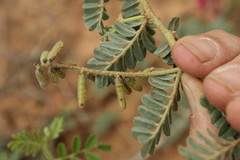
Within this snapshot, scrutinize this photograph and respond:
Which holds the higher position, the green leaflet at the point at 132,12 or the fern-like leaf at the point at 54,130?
the green leaflet at the point at 132,12

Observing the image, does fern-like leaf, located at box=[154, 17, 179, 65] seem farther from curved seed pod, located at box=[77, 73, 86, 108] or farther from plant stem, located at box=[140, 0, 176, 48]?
curved seed pod, located at box=[77, 73, 86, 108]

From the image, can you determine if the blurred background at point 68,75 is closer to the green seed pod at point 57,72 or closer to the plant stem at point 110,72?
the plant stem at point 110,72

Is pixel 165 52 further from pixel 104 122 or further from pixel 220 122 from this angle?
pixel 104 122

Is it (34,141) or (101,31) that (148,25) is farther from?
(34,141)

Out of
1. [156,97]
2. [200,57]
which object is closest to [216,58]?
[200,57]

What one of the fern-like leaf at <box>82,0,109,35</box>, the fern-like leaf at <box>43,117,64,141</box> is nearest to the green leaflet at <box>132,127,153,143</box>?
the fern-like leaf at <box>82,0,109,35</box>

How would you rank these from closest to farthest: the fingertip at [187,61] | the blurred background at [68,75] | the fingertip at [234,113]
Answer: the fingertip at [234,113]
the fingertip at [187,61]
the blurred background at [68,75]

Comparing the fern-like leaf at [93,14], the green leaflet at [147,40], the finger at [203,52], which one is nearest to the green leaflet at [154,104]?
the finger at [203,52]
